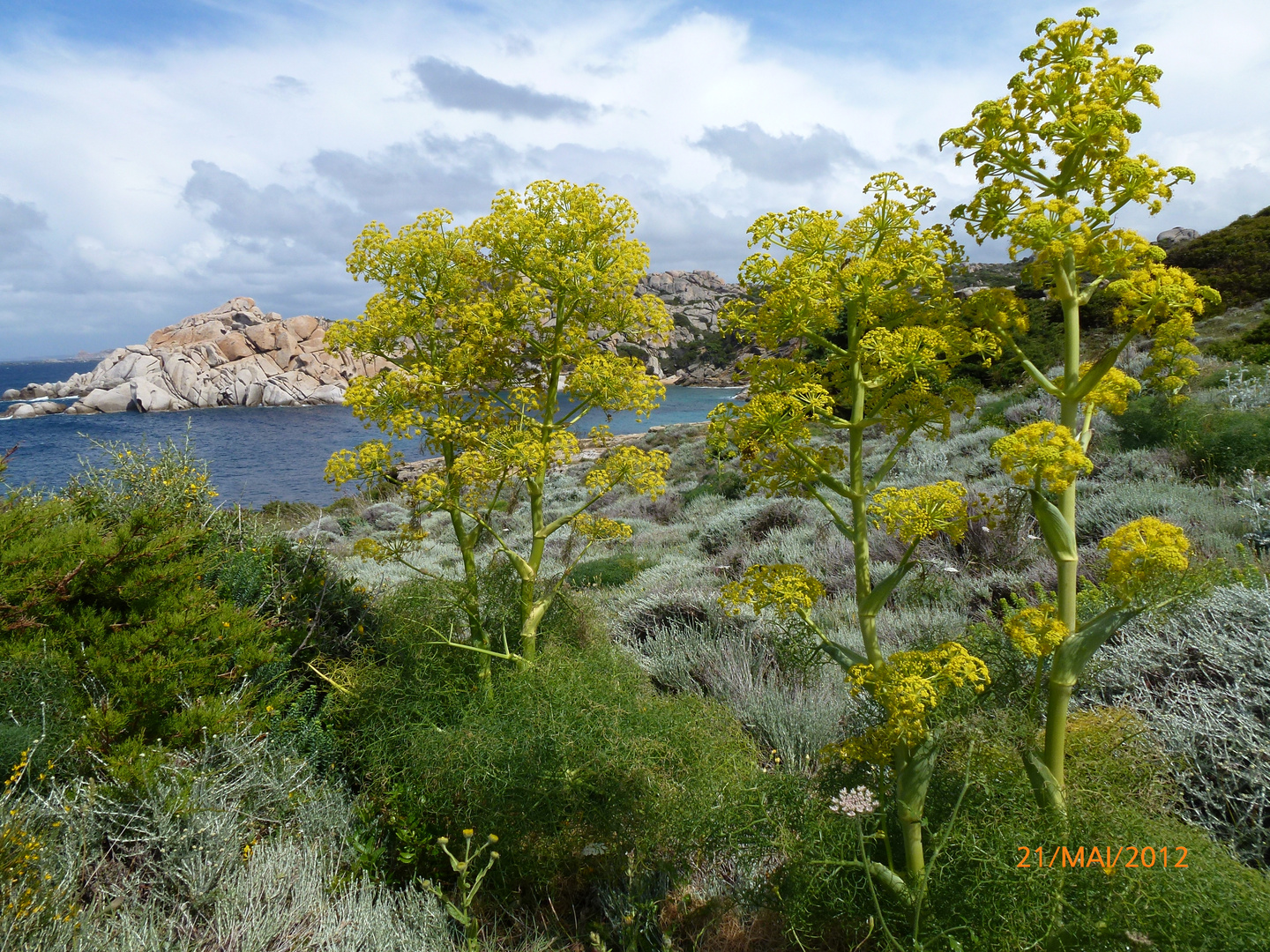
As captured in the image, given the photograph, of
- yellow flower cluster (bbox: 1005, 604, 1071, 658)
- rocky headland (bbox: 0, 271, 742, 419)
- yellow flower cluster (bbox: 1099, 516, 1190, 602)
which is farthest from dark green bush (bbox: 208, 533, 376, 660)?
rocky headland (bbox: 0, 271, 742, 419)

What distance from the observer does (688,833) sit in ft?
8.86

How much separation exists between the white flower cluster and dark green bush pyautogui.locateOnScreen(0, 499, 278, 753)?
314 centimetres

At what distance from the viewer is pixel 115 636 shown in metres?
3.67

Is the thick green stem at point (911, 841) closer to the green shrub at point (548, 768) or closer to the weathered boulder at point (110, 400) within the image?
the green shrub at point (548, 768)

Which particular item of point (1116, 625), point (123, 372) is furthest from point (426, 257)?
point (123, 372)

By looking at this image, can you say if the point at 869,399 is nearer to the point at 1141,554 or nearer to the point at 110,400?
the point at 1141,554

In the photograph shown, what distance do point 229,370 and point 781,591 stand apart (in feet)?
251

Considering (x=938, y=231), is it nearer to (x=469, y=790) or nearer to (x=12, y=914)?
(x=469, y=790)

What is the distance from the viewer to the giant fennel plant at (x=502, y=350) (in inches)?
133

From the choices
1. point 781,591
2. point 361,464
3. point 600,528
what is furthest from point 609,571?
point 781,591

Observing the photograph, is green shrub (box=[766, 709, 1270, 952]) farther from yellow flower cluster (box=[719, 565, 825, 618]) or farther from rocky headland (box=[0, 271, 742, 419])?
rocky headland (box=[0, 271, 742, 419])

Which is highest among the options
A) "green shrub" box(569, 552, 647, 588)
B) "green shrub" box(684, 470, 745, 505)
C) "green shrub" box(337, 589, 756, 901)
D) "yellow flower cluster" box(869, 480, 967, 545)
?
"yellow flower cluster" box(869, 480, 967, 545)

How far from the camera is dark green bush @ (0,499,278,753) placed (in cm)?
329
